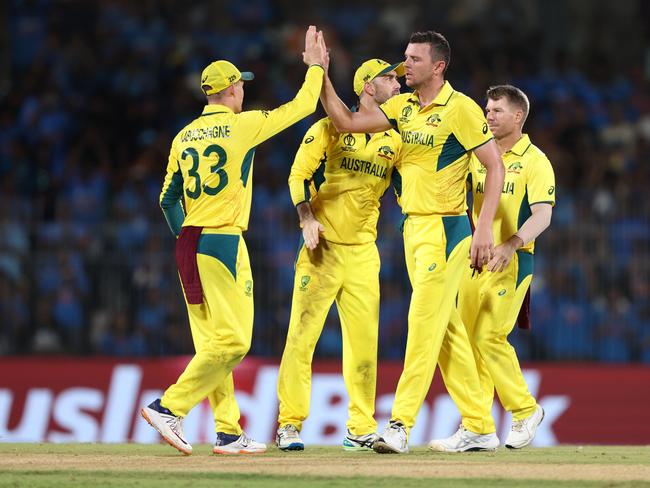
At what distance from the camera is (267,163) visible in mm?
17422

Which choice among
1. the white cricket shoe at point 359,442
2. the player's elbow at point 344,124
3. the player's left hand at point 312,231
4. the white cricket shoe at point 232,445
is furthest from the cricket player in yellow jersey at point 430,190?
the white cricket shoe at point 232,445

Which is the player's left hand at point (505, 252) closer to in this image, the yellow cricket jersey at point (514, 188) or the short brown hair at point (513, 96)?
the yellow cricket jersey at point (514, 188)

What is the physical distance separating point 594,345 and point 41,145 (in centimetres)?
743

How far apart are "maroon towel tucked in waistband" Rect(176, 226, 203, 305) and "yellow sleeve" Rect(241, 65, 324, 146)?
28.6 inches

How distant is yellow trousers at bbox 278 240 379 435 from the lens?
9727mm

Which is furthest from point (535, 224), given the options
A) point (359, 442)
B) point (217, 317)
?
point (217, 317)

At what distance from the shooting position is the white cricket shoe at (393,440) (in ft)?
30.0

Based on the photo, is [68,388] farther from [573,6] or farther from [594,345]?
[573,6]

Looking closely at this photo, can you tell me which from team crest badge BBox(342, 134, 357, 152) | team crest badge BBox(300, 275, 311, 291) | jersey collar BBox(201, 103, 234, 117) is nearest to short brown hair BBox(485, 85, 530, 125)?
team crest badge BBox(342, 134, 357, 152)

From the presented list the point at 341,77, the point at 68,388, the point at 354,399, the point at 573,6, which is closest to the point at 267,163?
the point at 341,77

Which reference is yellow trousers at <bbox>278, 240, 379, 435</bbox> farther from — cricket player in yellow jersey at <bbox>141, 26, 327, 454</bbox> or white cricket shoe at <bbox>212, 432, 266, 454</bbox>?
cricket player in yellow jersey at <bbox>141, 26, 327, 454</bbox>

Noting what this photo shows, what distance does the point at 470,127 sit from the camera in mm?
9328

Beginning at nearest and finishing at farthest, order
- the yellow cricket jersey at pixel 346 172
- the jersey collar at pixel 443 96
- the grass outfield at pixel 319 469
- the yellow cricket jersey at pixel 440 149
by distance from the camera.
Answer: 1. the grass outfield at pixel 319 469
2. the yellow cricket jersey at pixel 440 149
3. the jersey collar at pixel 443 96
4. the yellow cricket jersey at pixel 346 172

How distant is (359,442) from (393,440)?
0.69 meters
